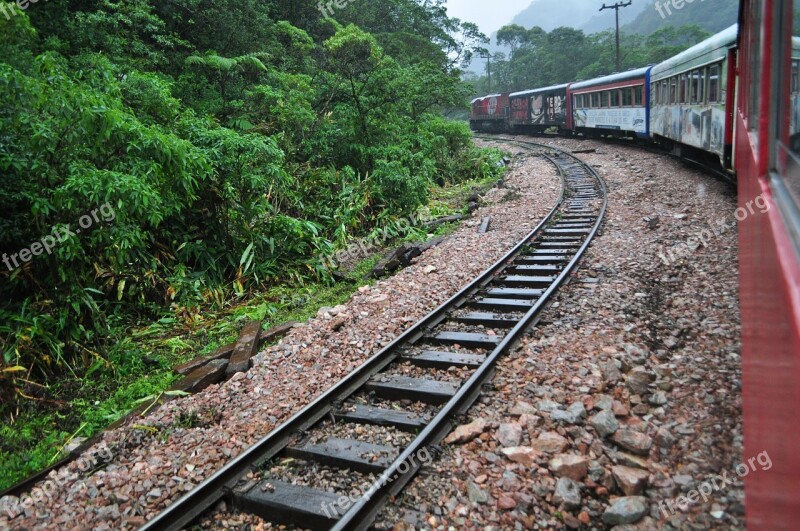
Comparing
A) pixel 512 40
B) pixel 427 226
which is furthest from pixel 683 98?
pixel 512 40

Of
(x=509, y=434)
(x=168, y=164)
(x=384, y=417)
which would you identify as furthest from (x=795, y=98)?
(x=168, y=164)

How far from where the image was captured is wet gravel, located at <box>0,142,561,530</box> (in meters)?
3.67

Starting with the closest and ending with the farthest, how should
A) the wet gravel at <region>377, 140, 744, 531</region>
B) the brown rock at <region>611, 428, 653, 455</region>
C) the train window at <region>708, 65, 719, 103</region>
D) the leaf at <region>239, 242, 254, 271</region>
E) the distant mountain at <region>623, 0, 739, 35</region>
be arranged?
the wet gravel at <region>377, 140, 744, 531</region> < the brown rock at <region>611, 428, 653, 455</region> < the leaf at <region>239, 242, 254, 271</region> < the train window at <region>708, 65, 719, 103</region> < the distant mountain at <region>623, 0, 739, 35</region>

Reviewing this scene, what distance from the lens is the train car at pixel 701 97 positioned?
959 centimetres

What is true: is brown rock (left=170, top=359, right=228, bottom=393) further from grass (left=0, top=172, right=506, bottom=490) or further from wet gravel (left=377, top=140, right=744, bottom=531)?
wet gravel (left=377, top=140, right=744, bottom=531)

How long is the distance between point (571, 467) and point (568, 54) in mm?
49724

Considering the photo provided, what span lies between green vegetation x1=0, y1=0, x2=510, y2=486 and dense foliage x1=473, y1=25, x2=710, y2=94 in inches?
830

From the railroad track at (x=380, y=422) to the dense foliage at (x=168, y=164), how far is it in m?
3.15

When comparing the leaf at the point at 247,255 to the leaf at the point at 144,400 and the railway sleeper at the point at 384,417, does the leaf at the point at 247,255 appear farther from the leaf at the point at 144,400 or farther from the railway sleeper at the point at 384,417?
the railway sleeper at the point at 384,417

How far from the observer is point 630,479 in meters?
3.30

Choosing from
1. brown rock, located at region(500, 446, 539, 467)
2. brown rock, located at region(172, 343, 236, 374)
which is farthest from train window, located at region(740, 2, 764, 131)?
brown rock, located at region(172, 343, 236, 374)

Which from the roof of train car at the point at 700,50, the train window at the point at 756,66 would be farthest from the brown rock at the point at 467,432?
the roof of train car at the point at 700,50

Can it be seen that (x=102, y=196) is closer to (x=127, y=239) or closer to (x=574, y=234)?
(x=127, y=239)

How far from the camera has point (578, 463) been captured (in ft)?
11.4
